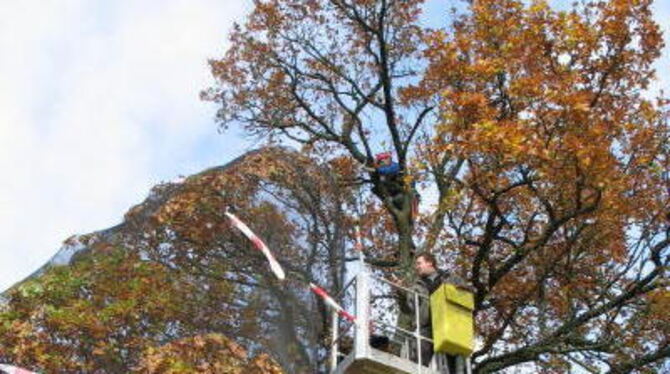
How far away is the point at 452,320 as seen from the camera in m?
11.5

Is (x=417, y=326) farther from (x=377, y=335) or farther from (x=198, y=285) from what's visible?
(x=198, y=285)

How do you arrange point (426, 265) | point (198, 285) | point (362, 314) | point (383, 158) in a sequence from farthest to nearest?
point (383, 158)
point (198, 285)
point (426, 265)
point (362, 314)

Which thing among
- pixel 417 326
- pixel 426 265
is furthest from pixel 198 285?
pixel 417 326

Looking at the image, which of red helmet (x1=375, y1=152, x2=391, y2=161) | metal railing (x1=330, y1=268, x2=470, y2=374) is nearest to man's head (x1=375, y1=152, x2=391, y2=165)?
red helmet (x1=375, y1=152, x2=391, y2=161)

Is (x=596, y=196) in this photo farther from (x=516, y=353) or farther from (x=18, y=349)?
(x=18, y=349)

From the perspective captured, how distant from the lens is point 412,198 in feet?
59.3

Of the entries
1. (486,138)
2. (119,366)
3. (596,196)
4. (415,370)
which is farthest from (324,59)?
(415,370)

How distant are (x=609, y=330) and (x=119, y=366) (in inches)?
369

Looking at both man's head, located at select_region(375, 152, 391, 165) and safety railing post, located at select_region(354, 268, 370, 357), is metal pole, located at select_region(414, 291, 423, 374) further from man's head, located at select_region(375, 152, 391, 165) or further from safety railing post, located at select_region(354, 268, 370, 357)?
man's head, located at select_region(375, 152, 391, 165)

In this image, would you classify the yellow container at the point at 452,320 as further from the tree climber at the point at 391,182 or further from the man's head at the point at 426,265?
the tree climber at the point at 391,182

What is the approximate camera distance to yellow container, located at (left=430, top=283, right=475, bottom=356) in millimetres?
11367

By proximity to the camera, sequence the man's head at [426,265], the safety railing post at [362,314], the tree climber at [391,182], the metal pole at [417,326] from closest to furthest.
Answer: the safety railing post at [362,314] → the metal pole at [417,326] → the man's head at [426,265] → the tree climber at [391,182]

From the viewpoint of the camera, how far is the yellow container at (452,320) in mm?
11367

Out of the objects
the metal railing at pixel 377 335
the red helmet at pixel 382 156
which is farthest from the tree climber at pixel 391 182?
the metal railing at pixel 377 335
